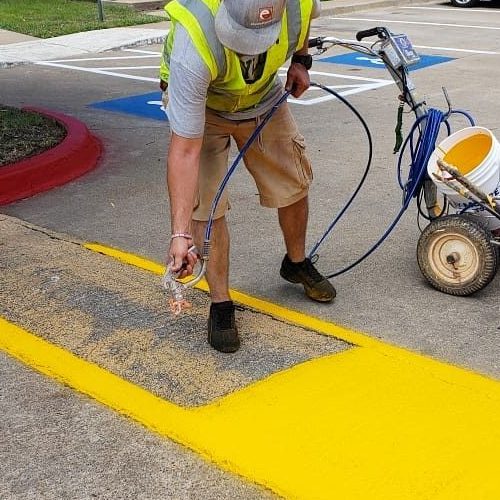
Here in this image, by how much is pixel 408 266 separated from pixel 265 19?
207 centimetres

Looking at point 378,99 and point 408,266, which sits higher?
point 408,266

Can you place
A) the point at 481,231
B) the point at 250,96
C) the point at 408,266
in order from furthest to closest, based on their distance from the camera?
the point at 408,266, the point at 481,231, the point at 250,96

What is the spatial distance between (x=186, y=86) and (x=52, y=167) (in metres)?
3.49

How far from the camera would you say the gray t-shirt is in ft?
9.26

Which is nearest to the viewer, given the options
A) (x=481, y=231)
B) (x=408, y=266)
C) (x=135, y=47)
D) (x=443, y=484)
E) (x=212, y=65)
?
(x=443, y=484)

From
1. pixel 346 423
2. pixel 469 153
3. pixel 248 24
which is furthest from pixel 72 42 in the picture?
pixel 346 423

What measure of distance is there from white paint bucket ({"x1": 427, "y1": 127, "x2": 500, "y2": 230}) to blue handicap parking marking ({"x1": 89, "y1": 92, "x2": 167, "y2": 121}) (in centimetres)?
461

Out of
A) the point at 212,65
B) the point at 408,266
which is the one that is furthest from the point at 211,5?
the point at 408,266

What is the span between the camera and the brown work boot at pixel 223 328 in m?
3.51

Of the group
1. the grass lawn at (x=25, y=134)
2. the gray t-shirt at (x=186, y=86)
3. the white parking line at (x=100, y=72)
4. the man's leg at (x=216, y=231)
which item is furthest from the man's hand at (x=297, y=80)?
the white parking line at (x=100, y=72)

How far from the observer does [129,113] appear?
8586mm

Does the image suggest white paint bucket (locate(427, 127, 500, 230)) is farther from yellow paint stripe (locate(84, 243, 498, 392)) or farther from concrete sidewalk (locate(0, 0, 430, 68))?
concrete sidewalk (locate(0, 0, 430, 68))

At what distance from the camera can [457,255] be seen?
3936 millimetres

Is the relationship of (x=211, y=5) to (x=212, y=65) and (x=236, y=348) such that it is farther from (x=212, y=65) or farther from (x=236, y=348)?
(x=236, y=348)
